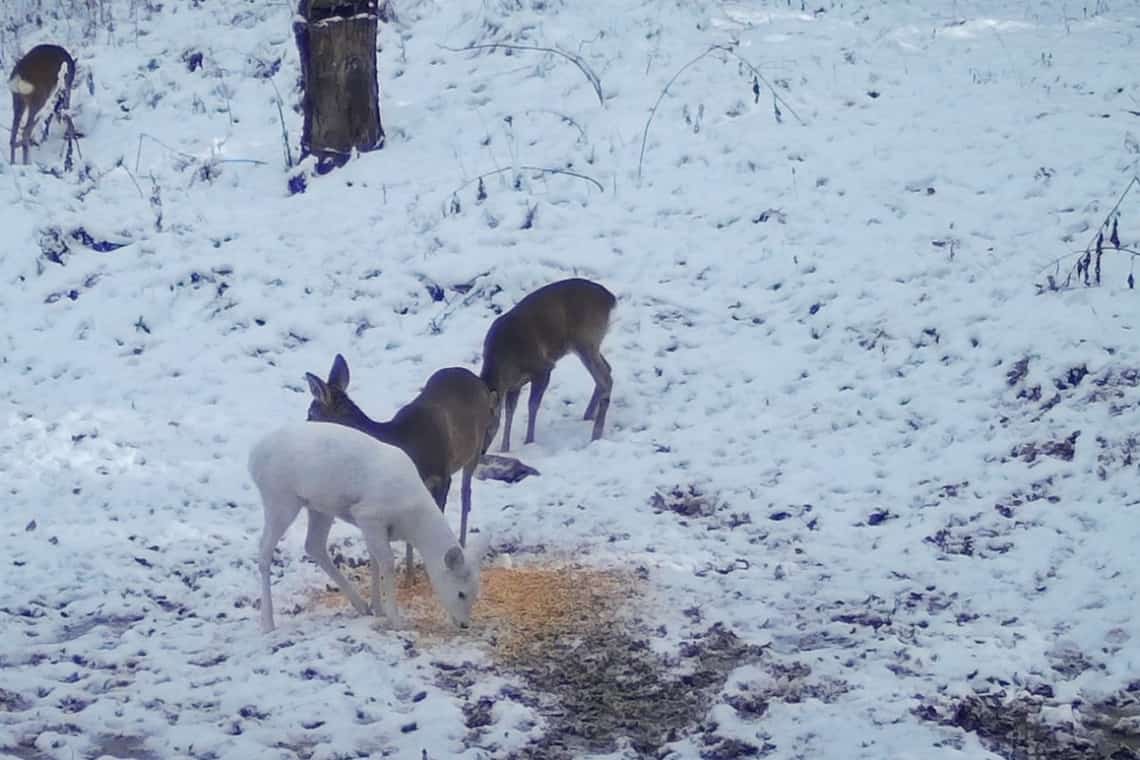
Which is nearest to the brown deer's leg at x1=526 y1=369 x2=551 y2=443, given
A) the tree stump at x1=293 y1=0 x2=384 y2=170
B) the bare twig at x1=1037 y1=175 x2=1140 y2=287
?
the bare twig at x1=1037 y1=175 x2=1140 y2=287

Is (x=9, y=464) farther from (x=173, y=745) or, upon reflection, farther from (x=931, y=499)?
(x=931, y=499)

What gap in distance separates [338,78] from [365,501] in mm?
6754

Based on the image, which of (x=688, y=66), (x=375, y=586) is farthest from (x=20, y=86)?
(x=375, y=586)

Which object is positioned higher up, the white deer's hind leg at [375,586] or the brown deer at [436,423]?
the brown deer at [436,423]

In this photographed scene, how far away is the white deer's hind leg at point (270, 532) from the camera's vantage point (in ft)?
25.4

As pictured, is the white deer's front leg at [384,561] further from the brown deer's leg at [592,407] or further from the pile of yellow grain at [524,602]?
the brown deer's leg at [592,407]

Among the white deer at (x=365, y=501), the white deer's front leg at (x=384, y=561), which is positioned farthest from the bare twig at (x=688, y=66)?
the white deer's front leg at (x=384, y=561)

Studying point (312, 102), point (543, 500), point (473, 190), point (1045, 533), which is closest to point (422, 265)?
point (473, 190)

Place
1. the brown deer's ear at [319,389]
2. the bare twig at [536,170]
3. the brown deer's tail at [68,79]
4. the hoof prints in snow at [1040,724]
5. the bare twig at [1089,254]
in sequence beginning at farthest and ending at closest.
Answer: the brown deer's tail at [68,79] < the bare twig at [536,170] < the bare twig at [1089,254] < the brown deer's ear at [319,389] < the hoof prints in snow at [1040,724]

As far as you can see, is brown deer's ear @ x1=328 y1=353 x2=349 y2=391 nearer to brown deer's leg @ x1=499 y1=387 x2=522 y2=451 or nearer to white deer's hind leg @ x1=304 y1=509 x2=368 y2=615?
white deer's hind leg @ x1=304 y1=509 x2=368 y2=615

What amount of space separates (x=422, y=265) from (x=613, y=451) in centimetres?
286

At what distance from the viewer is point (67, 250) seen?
1270 cm

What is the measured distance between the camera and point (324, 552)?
811 cm

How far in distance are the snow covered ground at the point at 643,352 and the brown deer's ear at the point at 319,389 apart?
0.82 metres
